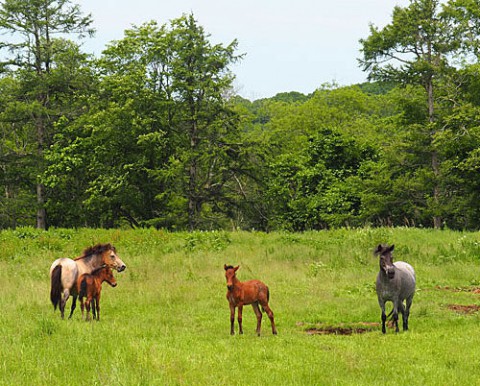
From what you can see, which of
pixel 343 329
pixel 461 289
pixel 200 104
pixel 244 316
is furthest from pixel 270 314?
pixel 200 104

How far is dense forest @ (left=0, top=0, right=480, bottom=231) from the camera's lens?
125 ft

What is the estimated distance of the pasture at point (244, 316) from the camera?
25.5 ft

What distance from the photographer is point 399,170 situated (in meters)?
40.3

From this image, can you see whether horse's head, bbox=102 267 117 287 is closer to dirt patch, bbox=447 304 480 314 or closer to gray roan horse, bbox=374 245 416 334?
gray roan horse, bbox=374 245 416 334

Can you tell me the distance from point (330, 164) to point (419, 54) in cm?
1150

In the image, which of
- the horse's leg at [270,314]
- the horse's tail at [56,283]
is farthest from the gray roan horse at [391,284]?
the horse's tail at [56,283]

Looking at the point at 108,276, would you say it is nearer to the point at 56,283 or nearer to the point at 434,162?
the point at 56,283

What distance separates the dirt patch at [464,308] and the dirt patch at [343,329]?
2.82 m

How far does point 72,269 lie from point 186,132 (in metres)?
29.4

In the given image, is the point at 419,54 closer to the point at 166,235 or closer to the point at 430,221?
the point at 430,221

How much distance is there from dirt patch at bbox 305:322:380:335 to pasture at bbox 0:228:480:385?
5 cm

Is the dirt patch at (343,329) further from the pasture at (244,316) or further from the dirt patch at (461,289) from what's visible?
the dirt patch at (461,289)

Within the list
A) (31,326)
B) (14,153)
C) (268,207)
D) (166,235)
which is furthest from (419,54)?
(31,326)

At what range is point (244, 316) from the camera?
546 inches
